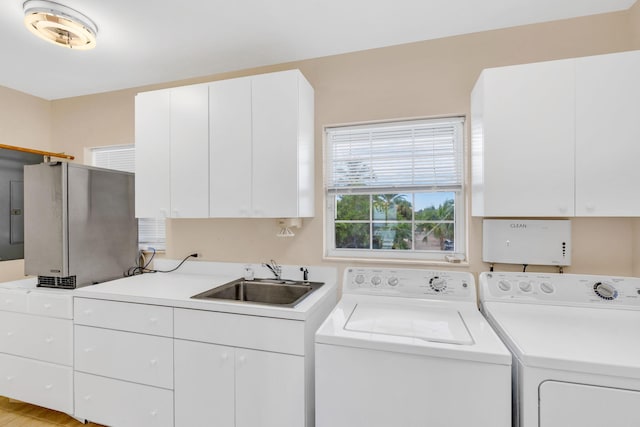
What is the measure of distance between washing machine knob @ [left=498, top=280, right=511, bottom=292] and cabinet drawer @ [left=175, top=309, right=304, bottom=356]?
116cm

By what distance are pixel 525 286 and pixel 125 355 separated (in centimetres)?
239

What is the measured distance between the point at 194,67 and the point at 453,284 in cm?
246

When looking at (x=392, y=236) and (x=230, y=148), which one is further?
(x=392, y=236)

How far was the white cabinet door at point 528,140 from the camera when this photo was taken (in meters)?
1.48

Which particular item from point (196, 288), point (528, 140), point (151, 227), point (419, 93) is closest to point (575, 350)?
point (528, 140)

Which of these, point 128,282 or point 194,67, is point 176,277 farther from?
point 194,67

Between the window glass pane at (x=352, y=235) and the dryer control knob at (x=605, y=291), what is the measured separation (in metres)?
1.29

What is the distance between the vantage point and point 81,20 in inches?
66.9

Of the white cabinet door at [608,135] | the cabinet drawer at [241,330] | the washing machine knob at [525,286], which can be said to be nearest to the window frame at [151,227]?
the cabinet drawer at [241,330]

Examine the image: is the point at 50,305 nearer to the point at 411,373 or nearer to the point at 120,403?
the point at 120,403

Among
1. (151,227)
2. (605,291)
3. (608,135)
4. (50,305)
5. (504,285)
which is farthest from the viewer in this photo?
(151,227)

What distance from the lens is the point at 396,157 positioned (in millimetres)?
2074

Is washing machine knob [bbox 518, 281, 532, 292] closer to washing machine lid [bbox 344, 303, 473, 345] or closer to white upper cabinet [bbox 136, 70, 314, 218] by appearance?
washing machine lid [bbox 344, 303, 473, 345]

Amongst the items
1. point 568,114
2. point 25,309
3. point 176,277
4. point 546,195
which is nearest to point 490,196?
point 546,195
